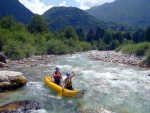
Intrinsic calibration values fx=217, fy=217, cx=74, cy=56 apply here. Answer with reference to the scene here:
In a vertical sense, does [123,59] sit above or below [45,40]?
below

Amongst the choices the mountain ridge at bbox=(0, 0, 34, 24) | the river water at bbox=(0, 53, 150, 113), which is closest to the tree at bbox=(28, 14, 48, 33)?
the river water at bbox=(0, 53, 150, 113)

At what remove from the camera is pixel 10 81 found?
46.1ft

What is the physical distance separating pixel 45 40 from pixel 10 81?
36128 millimetres

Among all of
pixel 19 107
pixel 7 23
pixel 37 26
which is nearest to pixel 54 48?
pixel 7 23

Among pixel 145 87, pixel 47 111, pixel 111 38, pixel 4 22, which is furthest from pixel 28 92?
pixel 111 38

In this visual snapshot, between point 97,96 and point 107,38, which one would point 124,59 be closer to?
point 97,96

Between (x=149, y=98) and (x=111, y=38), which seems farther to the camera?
(x=111, y=38)

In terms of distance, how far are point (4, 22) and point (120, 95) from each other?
51132mm

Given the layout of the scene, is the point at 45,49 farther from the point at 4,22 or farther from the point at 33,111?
the point at 33,111

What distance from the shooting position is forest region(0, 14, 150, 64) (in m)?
33.4

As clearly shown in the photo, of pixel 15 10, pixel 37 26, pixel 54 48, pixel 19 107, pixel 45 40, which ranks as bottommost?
pixel 19 107

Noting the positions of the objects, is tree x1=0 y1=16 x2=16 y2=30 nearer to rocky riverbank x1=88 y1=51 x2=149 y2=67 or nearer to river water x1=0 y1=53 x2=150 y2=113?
rocky riverbank x1=88 y1=51 x2=149 y2=67

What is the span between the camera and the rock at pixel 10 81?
13.7 m

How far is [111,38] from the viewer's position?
91625 millimetres
